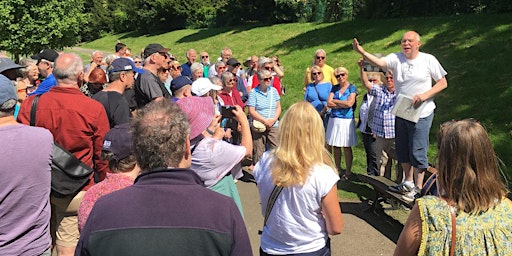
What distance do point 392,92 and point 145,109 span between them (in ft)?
16.8

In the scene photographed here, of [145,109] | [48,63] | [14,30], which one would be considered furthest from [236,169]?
[14,30]

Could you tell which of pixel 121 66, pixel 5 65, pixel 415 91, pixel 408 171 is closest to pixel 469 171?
pixel 415 91

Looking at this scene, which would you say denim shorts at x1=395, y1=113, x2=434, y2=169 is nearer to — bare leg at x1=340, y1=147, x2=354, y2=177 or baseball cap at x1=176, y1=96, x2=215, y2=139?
bare leg at x1=340, y1=147, x2=354, y2=177

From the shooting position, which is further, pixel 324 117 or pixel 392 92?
pixel 324 117

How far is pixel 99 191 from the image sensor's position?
279 centimetres

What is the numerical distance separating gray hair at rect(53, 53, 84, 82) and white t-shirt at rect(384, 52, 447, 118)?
3.41 m

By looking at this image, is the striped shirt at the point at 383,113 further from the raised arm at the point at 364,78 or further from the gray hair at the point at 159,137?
the gray hair at the point at 159,137

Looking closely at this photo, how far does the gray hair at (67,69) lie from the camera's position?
401 cm

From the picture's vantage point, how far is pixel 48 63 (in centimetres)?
711

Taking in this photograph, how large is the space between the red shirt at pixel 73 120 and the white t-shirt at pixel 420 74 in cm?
326

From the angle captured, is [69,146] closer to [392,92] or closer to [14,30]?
[392,92]

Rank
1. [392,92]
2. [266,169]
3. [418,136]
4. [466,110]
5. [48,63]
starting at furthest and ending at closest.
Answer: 1. [466,110]
2. [48,63]
3. [392,92]
4. [418,136]
5. [266,169]

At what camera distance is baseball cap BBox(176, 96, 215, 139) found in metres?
3.24

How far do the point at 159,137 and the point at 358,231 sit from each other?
4.13 metres
